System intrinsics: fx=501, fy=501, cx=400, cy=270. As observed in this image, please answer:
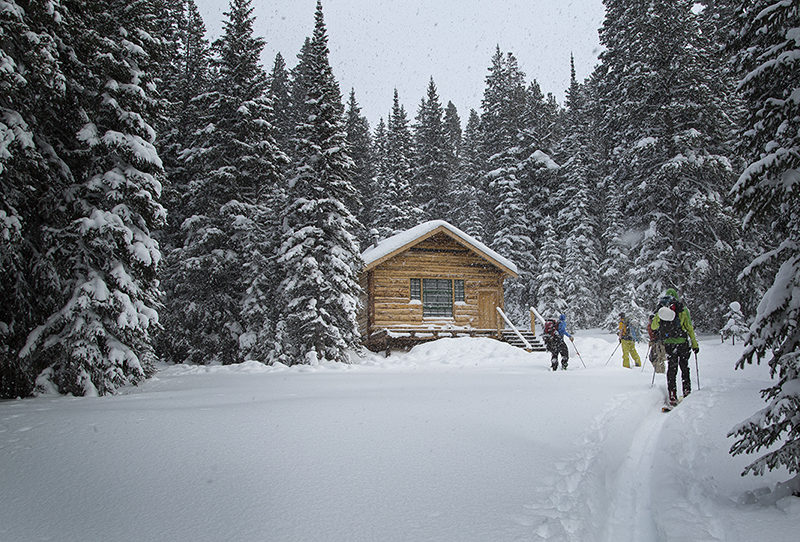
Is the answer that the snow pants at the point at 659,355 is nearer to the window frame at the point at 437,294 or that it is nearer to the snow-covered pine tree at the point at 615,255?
the window frame at the point at 437,294

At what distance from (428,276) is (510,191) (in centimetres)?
1438

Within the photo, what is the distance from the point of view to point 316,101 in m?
19.9

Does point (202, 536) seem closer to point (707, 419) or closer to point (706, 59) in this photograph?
point (707, 419)

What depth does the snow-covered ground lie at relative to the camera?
3779 millimetres

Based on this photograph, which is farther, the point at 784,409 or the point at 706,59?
the point at 706,59

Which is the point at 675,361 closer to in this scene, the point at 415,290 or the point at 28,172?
the point at 28,172

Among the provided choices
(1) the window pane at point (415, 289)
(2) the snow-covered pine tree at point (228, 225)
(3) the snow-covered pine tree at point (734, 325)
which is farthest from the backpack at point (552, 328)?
(2) the snow-covered pine tree at point (228, 225)

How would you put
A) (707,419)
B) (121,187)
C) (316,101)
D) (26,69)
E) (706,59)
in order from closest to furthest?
(707,419) → (26,69) → (121,187) → (316,101) → (706,59)

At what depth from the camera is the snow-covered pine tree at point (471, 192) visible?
39.3 metres

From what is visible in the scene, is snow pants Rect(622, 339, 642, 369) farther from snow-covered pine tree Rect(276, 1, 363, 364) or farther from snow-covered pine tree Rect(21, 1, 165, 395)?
snow-covered pine tree Rect(21, 1, 165, 395)

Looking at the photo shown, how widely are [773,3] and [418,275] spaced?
20.1 meters

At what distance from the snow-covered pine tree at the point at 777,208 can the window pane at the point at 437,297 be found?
64.8 ft

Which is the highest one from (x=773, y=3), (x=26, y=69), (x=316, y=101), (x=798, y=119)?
(x=316, y=101)

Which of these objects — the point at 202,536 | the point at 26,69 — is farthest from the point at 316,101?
the point at 202,536
